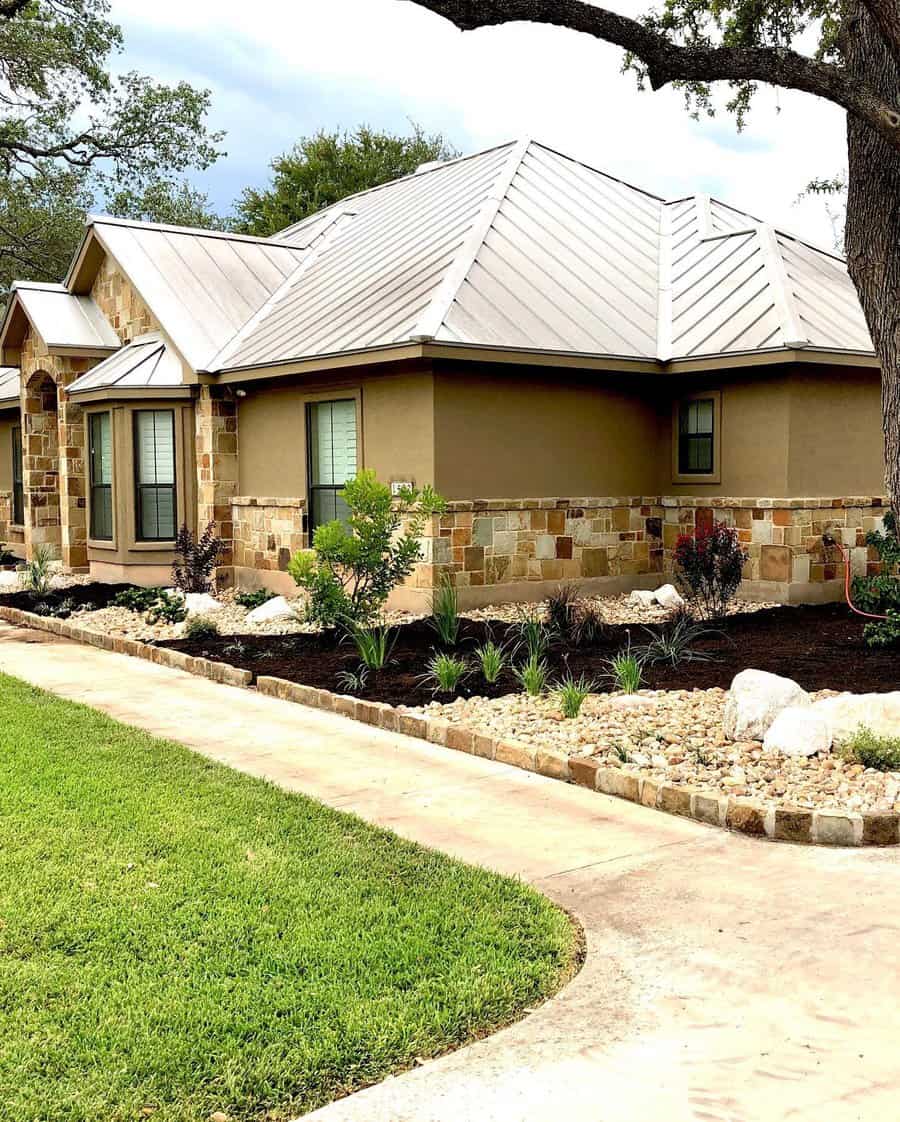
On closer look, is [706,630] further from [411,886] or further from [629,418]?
[411,886]

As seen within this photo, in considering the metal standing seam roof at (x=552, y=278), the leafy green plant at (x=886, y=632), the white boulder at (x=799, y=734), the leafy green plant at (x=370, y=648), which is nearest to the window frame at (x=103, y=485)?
the metal standing seam roof at (x=552, y=278)

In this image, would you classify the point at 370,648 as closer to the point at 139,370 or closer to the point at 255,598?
the point at 255,598

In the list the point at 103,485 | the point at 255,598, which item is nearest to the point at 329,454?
the point at 255,598

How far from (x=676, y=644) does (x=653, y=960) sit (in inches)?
226

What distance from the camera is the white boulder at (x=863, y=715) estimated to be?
6.66 meters

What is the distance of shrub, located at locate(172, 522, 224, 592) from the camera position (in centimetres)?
1448

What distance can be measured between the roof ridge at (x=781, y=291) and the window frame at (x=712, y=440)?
3.93ft

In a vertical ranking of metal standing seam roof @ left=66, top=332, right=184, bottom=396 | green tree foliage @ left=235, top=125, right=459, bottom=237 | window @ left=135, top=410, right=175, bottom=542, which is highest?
green tree foliage @ left=235, top=125, right=459, bottom=237

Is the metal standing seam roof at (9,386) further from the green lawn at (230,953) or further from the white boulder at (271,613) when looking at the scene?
the green lawn at (230,953)

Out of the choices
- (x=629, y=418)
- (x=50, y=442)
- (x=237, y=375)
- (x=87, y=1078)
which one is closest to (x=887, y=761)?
(x=87, y=1078)

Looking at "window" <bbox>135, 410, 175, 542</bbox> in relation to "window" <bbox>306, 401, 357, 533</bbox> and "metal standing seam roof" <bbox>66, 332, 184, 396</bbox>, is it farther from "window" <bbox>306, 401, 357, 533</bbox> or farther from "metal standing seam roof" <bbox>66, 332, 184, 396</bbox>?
"window" <bbox>306, 401, 357, 533</bbox>

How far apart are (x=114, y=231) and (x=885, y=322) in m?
12.3

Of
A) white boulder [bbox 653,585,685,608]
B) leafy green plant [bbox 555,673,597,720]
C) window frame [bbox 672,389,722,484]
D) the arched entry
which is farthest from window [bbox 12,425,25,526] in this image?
leafy green plant [bbox 555,673,597,720]

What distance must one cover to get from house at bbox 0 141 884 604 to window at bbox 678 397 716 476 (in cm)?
3
